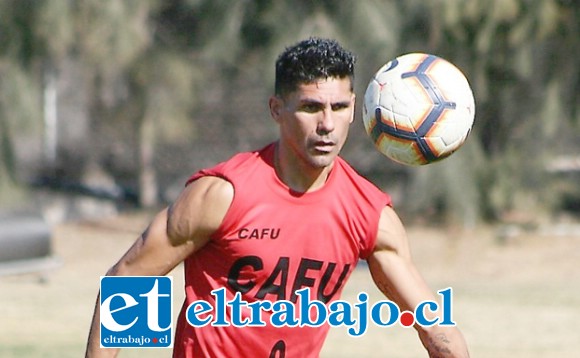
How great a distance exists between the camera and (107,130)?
22.5m

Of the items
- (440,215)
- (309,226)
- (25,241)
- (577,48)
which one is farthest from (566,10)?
(309,226)

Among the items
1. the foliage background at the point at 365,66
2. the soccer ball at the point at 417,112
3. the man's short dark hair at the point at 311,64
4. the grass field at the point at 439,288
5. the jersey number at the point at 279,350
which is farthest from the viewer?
the foliage background at the point at 365,66

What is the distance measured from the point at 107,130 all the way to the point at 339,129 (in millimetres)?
18083

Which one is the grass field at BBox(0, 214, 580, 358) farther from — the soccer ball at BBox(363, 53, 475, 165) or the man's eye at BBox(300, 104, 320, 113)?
the man's eye at BBox(300, 104, 320, 113)

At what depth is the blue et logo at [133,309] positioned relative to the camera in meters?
5.09

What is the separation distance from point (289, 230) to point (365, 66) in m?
12.1

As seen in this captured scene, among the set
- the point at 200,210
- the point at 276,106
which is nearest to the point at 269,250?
the point at 200,210

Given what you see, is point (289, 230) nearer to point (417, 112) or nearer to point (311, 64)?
point (311, 64)

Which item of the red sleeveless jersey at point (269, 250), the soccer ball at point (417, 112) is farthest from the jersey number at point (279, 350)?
the soccer ball at point (417, 112)

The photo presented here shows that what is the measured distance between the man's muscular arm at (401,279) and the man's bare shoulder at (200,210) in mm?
659

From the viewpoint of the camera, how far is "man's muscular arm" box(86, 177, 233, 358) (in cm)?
476

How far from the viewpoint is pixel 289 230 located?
4918 millimetres

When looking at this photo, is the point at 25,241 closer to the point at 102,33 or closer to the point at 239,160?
the point at 102,33

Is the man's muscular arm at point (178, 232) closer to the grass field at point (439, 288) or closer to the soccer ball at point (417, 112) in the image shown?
the soccer ball at point (417, 112)
